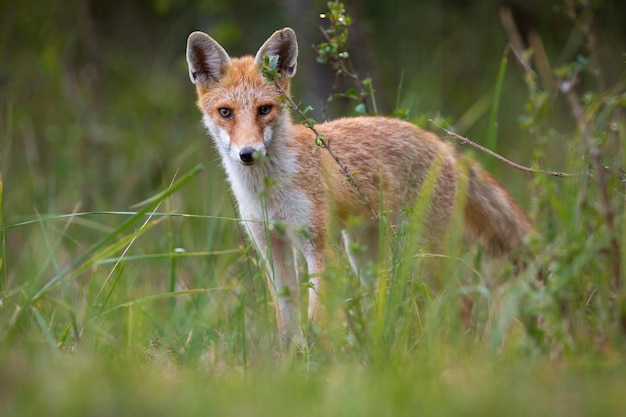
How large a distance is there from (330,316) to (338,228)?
5.83 feet

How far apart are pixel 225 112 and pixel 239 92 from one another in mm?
169

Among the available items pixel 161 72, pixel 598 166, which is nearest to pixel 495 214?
pixel 598 166

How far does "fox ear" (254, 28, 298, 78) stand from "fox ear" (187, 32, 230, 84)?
11.0 inches

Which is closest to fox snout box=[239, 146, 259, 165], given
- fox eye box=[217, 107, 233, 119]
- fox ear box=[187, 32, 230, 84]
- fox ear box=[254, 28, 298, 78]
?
fox eye box=[217, 107, 233, 119]

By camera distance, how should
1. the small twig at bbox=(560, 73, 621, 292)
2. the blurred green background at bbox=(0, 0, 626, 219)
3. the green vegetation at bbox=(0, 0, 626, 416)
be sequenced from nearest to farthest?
1. the green vegetation at bbox=(0, 0, 626, 416)
2. the small twig at bbox=(560, 73, 621, 292)
3. the blurred green background at bbox=(0, 0, 626, 219)

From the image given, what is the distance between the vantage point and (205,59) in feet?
18.8

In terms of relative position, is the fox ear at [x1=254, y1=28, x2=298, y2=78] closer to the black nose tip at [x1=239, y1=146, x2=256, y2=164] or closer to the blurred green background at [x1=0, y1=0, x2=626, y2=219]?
the black nose tip at [x1=239, y1=146, x2=256, y2=164]

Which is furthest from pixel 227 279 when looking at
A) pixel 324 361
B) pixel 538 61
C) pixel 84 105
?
pixel 84 105

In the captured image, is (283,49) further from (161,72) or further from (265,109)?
(161,72)

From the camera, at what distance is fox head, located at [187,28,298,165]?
17.1 feet

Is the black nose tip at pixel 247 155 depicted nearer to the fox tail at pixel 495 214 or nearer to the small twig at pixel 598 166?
the small twig at pixel 598 166

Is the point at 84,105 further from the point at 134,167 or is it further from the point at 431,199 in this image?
the point at 431,199

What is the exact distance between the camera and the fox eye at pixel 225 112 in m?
5.39

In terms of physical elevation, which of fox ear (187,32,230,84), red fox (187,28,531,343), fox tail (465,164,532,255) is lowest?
fox tail (465,164,532,255)
